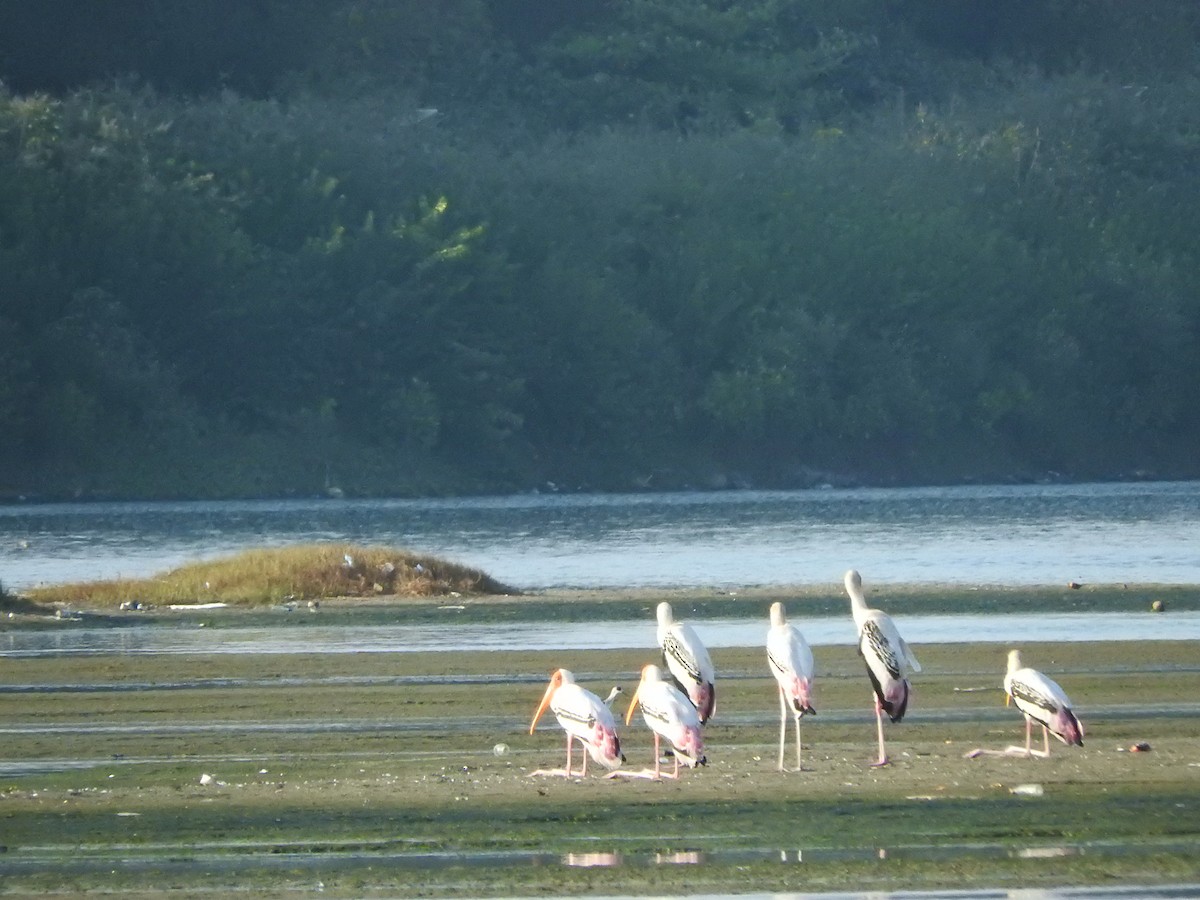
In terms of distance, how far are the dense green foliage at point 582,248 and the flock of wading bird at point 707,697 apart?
5956 cm

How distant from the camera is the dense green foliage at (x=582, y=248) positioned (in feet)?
256

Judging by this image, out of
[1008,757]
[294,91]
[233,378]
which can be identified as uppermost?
[294,91]

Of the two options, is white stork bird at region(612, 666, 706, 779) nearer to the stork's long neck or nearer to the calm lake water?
the stork's long neck

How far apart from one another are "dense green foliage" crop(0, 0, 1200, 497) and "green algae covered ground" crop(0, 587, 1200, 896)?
180 ft

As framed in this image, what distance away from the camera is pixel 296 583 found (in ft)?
104

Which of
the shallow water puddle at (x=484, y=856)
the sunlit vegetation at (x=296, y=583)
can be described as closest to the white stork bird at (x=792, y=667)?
the shallow water puddle at (x=484, y=856)

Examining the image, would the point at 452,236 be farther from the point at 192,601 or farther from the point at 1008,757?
the point at 1008,757

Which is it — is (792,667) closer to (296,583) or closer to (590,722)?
(590,722)

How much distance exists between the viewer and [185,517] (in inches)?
2459

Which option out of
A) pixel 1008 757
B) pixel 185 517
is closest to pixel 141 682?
pixel 1008 757

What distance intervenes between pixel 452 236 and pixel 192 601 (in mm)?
50851

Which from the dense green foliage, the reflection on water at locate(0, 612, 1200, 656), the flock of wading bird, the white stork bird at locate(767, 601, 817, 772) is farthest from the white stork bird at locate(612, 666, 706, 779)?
the dense green foliage

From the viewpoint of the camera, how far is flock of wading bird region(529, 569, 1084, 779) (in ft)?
46.4

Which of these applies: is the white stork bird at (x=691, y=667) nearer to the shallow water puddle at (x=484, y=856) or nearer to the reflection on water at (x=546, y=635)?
the shallow water puddle at (x=484, y=856)
